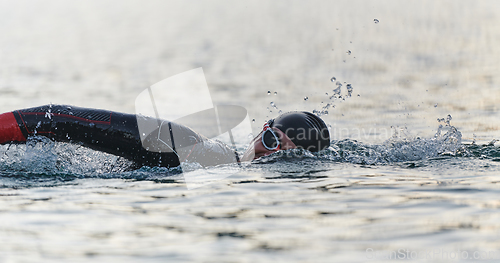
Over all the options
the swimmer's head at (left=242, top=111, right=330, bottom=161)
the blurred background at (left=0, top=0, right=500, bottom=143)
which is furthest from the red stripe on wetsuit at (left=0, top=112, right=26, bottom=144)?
the blurred background at (left=0, top=0, right=500, bottom=143)

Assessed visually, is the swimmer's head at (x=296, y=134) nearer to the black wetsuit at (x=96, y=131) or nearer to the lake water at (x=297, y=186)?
the lake water at (x=297, y=186)

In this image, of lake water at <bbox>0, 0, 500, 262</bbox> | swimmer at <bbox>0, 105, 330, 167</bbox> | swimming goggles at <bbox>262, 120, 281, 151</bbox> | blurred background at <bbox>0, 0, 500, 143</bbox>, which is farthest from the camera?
blurred background at <bbox>0, 0, 500, 143</bbox>

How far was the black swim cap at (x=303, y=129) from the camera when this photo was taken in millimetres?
7000

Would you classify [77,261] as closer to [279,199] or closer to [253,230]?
[253,230]

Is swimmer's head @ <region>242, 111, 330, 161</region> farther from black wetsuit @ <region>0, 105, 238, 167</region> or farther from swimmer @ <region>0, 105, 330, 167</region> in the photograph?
black wetsuit @ <region>0, 105, 238, 167</region>

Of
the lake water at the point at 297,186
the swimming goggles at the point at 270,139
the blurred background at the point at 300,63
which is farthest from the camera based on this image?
the blurred background at the point at 300,63

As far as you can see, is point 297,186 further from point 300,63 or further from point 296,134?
point 300,63

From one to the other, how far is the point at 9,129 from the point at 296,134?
3356mm

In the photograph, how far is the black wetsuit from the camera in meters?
6.17

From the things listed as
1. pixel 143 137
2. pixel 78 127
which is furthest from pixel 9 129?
pixel 143 137

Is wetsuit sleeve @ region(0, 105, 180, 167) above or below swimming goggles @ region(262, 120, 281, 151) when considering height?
above

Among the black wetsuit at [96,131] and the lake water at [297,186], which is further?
the black wetsuit at [96,131]

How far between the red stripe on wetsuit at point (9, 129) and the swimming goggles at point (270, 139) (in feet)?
9.43

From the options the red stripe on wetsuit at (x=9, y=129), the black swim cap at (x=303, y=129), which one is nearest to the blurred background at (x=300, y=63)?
the black swim cap at (x=303, y=129)
